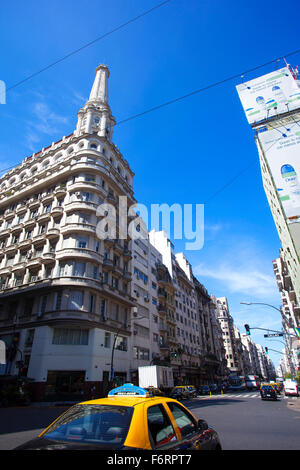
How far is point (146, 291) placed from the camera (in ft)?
130

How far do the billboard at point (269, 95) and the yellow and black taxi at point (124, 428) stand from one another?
37497mm

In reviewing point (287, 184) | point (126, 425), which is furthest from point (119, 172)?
point (126, 425)

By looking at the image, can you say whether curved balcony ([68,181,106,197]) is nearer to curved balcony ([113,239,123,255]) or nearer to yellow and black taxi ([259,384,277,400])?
curved balcony ([113,239,123,255])

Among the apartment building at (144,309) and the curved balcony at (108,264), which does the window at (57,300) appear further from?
the apartment building at (144,309)

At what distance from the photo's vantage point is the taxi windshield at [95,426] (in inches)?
115

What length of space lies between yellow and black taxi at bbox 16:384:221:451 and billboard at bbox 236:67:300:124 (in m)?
37.5

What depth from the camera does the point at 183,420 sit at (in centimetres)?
405

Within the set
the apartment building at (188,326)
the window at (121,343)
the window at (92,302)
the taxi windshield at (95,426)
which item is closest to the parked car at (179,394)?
the window at (121,343)

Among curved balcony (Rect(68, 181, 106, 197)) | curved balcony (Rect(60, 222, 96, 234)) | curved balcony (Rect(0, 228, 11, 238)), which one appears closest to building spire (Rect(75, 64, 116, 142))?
curved balcony (Rect(68, 181, 106, 197))

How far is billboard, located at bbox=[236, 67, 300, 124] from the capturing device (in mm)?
32625

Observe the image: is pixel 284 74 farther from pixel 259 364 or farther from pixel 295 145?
pixel 259 364

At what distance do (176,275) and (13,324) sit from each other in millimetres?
33959

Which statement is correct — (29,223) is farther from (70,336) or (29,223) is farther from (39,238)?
(70,336)

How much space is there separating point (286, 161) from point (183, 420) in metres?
31.4
